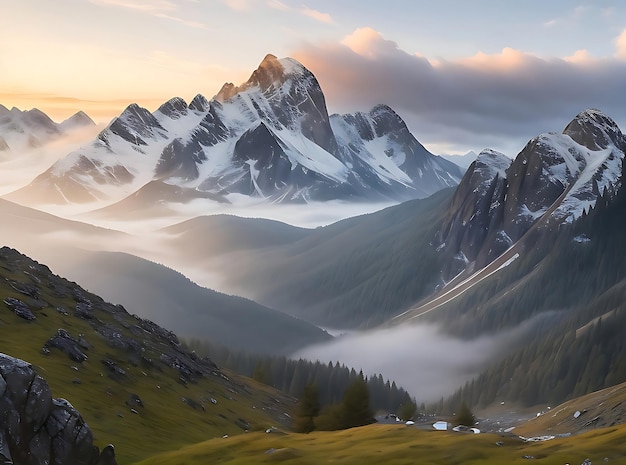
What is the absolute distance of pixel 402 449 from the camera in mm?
87375

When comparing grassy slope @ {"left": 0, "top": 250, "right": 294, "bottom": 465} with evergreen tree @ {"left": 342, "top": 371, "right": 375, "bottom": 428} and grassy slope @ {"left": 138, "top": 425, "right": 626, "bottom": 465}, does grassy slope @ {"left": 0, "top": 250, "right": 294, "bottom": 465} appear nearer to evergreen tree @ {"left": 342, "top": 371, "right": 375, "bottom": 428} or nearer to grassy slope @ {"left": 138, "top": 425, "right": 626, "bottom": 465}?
grassy slope @ {"left": 138, "top": 425, "right": 626, "bottom": 465}

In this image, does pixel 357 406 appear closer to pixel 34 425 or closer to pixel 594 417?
pixel 594 417

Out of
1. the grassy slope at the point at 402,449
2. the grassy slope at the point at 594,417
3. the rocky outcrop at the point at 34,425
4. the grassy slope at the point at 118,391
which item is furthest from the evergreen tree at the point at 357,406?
the rocky outcrop at the point at 34,425

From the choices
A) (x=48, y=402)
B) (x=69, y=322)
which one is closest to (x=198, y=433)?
(x=69, y=322)

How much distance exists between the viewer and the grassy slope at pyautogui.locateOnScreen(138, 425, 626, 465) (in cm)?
8062

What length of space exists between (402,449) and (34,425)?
146 ft

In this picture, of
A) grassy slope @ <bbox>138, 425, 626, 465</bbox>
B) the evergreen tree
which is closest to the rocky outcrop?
grassy slope @ <bbox>138, 425, 626, 465</bbox>

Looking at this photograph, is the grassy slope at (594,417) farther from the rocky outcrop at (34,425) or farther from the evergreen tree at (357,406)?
the rocky outcrop at (34,425)

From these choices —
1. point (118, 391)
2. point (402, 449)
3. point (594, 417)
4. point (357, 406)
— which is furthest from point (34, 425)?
point (594, 417)

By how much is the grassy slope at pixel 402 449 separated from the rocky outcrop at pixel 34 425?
84.7 ft

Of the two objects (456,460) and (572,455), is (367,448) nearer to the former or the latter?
(456,460)

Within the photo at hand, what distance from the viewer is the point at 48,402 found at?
219ft

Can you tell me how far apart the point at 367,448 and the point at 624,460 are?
31696mm

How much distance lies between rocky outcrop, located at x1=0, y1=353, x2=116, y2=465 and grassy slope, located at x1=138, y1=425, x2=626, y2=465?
2582cm
